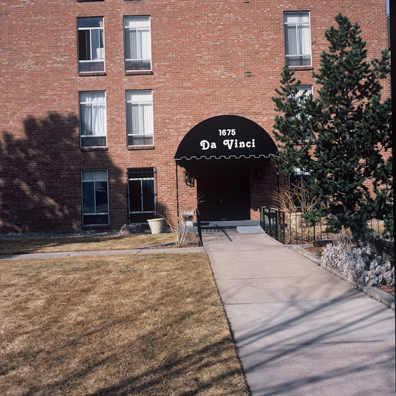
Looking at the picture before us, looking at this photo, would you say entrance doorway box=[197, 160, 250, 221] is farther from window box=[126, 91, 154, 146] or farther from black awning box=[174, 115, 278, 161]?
window box=[126, 91, 154, 146]

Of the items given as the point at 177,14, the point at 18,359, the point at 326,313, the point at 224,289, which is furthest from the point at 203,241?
the point at 177,14

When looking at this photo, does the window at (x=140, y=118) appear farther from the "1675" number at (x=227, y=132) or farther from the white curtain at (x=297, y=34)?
the white curtain at (x=297, y=34)

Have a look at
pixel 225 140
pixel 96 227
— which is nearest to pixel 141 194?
pixel 96 227

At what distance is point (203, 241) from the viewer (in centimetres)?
1515

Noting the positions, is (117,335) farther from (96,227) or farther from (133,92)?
(133,92)

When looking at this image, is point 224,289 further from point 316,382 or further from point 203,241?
point 203,241

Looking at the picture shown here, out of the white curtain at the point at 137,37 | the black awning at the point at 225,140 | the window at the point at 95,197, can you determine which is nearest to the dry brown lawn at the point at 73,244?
the window at the point at 95,197

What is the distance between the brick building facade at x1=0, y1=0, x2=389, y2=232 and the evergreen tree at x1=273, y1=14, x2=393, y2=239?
10511 millimetres

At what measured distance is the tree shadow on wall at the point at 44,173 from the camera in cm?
2127

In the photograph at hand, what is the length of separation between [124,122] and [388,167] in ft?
49.7

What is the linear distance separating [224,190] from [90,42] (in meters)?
10.5

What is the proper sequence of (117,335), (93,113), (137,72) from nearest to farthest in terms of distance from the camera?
(117,335) → (137,72) → (93,113)

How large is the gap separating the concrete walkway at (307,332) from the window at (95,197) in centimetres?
1308

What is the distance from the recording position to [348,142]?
32.1ft
